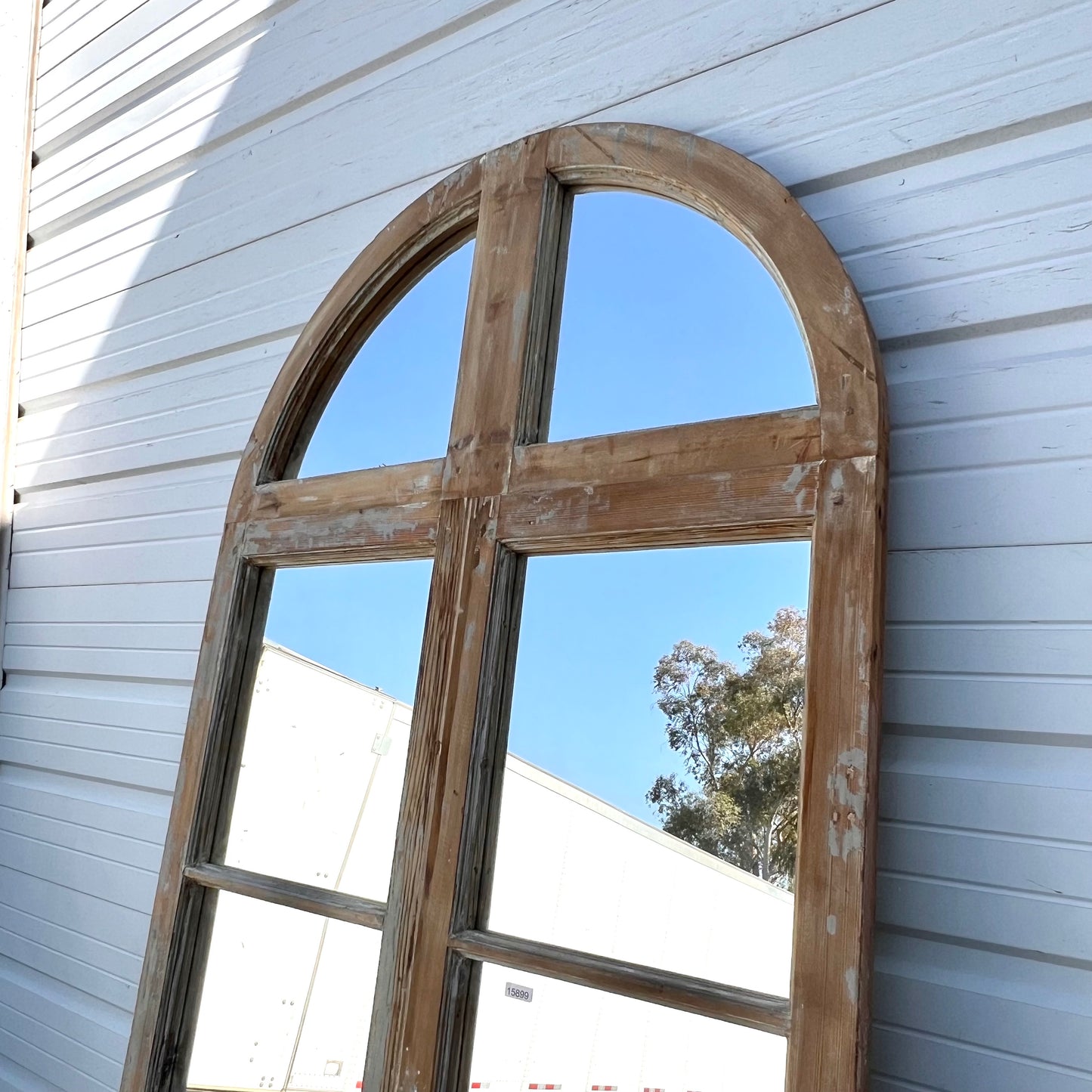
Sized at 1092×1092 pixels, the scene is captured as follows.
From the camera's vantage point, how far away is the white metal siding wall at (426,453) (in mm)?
964

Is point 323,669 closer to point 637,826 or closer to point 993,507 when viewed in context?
point 637,826

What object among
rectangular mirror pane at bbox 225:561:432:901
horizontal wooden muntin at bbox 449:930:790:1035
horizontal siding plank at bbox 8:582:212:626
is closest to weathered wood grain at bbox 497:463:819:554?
rectangular mirror pane at bbox 225:561:432:901

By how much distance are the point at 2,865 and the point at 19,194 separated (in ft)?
5.48

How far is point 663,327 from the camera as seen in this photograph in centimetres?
128

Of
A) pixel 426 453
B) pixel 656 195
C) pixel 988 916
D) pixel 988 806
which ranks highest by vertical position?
pixel 656 195

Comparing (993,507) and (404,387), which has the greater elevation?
(404,387)

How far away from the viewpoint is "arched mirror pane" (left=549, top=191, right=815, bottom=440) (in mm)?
1182

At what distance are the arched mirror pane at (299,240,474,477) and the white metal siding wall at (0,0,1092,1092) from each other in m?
0.25

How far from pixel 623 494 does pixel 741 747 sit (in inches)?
12.5

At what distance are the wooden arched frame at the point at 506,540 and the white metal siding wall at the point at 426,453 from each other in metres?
0.11

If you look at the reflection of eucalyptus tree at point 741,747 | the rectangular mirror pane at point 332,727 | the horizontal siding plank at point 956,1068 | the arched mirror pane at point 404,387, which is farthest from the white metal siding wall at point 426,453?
the rectangular mirror pane at point 332,727

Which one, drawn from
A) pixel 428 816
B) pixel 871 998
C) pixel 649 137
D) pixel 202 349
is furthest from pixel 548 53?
pixel 871 998

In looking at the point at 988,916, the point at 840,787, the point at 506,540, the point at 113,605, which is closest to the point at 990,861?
the point at 988,916

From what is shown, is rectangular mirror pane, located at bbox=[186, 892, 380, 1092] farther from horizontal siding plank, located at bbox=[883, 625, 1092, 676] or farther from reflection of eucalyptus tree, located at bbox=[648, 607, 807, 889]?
horizontal siding plank, located at bbox=[883, 625, 1092, 676]
